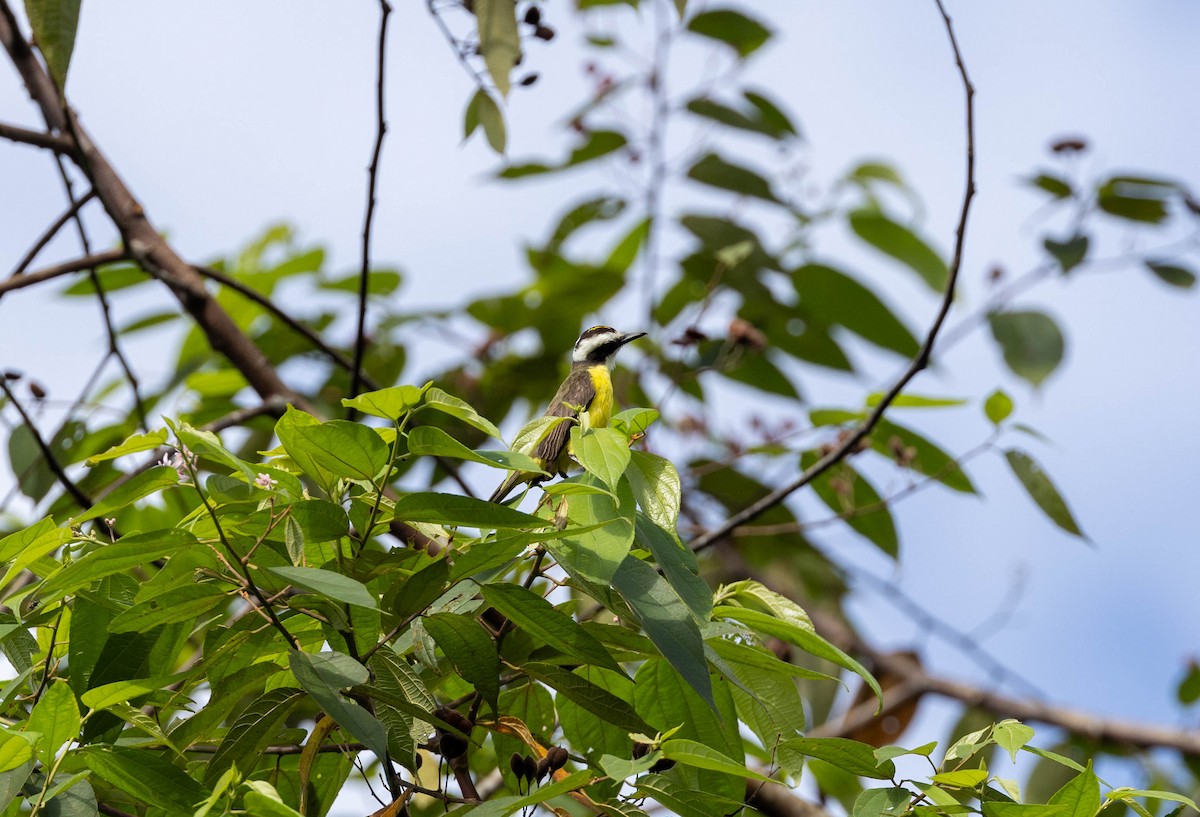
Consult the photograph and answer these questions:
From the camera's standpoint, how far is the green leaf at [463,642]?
5.75 feet

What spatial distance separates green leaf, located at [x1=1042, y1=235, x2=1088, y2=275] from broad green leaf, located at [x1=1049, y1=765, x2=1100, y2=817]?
123 inches

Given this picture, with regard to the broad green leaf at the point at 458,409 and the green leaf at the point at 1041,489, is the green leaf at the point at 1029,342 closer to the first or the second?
the green leaf at the point at 1041,489

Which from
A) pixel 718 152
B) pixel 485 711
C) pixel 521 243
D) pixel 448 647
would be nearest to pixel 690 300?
pixel 718 152

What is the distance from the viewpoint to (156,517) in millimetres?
→ 4199

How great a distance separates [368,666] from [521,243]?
4.54m

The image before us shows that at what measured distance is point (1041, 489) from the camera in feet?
10.6

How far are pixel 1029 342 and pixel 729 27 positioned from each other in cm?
194

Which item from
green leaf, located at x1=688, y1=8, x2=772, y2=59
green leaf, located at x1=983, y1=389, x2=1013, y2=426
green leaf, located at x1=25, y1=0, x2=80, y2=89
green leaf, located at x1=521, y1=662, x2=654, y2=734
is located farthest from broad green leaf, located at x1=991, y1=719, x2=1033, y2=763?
green leaf, located at x1=688, y1=8, x2=772, y2=59

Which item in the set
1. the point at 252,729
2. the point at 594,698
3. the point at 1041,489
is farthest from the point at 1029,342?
the point at 252,729

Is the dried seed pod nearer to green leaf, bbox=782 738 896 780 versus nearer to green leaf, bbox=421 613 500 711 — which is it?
green leaf, bbox=421 613 500 711

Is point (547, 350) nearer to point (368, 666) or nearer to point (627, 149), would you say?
point (627, 149)

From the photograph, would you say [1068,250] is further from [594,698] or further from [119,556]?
[119,556]

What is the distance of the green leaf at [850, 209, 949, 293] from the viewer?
5.41 m

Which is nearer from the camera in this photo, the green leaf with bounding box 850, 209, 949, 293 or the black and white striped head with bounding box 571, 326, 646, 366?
the black and white striped head with bounding box 571, 326, 646, 366
